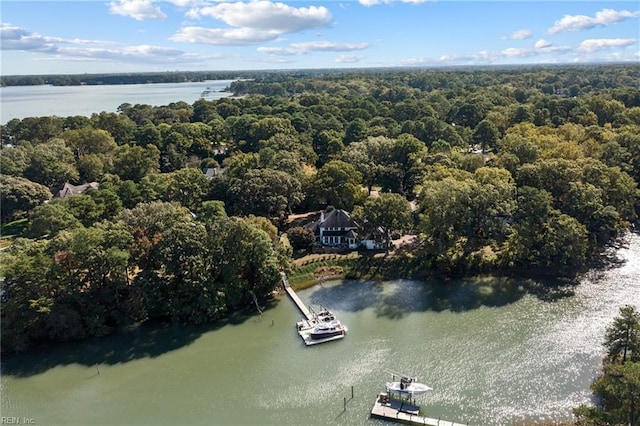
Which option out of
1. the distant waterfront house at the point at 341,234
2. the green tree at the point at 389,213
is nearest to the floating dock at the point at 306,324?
the distant waterfront house at the point at 341,234

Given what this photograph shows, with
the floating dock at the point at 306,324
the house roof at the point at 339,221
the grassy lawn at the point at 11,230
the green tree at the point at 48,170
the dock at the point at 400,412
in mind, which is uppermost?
the green tree at the point at 48,170

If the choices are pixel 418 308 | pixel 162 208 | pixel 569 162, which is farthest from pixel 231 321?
pixel 569 162

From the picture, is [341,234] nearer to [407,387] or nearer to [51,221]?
[407,387]

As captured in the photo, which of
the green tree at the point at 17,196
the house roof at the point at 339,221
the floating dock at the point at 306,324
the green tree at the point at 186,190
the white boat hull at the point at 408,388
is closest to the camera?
the white boat hull at the point at 408,388

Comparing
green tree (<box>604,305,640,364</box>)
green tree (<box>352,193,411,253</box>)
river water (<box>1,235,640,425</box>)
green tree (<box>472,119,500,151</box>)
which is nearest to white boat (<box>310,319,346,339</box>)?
river water (<box>1,235,640,425</box>)

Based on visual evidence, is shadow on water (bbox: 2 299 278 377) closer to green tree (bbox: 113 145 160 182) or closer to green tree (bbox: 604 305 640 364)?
green tree (bbox: 604 305 640 364)

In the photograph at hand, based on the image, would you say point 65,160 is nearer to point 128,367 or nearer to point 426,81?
point 128,367

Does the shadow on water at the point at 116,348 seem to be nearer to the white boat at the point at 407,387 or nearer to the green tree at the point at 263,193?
the white boat at the point at 407,387
